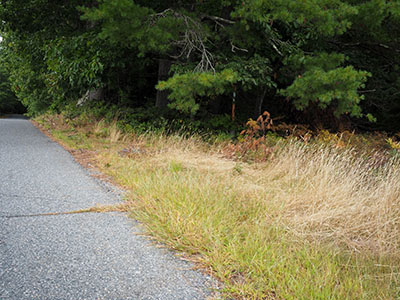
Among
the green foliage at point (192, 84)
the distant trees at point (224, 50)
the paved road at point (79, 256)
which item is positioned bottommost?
the paved road at point (79, 256)

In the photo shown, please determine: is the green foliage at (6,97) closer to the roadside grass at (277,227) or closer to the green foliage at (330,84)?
the green foliage at (330,84)

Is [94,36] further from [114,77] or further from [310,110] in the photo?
[310,110]

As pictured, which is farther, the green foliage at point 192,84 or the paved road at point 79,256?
the green foliage at point 192,84

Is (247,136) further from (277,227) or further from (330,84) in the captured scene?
(277,227)

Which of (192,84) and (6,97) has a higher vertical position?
(192,84)

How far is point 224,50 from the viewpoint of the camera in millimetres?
9391

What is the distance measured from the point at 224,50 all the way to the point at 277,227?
7.24m

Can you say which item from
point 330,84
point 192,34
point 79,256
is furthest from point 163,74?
point 79,256

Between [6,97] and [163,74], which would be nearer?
[163,74]

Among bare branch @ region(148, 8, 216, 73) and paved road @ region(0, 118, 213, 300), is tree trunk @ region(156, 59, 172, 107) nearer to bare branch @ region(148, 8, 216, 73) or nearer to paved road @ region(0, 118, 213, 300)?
bare branch @ region(148, 8, 216, 73)

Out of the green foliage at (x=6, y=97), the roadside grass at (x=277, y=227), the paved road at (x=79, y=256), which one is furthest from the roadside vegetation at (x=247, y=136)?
the green foliage at (x=6, y=97)

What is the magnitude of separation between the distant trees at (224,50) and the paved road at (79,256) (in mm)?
3985

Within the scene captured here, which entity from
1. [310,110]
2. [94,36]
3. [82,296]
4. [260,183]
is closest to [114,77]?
[94,36]

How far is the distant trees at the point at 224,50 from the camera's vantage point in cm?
725
